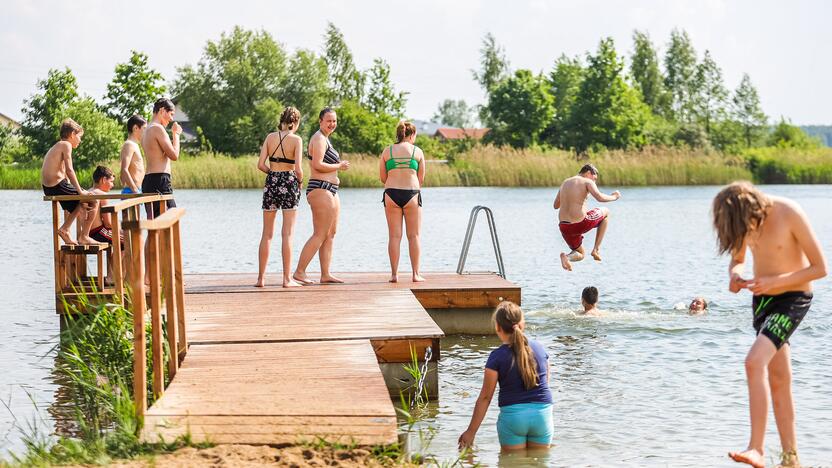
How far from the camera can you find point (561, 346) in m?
12.0

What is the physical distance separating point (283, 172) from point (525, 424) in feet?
14.0

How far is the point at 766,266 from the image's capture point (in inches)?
222

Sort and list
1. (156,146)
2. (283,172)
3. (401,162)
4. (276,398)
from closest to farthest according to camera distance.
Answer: (276,398) < (283,172) < (156,146) < (401,162)

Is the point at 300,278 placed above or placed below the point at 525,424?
above

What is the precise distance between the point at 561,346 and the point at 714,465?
4.77 metres

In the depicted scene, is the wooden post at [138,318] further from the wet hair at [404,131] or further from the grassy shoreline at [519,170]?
the grassy shoreline at [519,170]

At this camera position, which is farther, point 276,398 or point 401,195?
point 401,195

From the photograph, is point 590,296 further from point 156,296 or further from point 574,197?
point 156,296

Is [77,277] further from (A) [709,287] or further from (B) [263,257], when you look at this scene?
(A) [709,287]

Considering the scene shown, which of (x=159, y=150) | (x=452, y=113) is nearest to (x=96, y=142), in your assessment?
(x=159, y=150)

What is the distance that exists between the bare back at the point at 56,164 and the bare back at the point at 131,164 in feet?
2.55

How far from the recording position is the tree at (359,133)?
66000 mm

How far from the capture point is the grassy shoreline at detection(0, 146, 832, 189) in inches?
1734

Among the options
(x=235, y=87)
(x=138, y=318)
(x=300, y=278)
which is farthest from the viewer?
(x=235, y=87)
